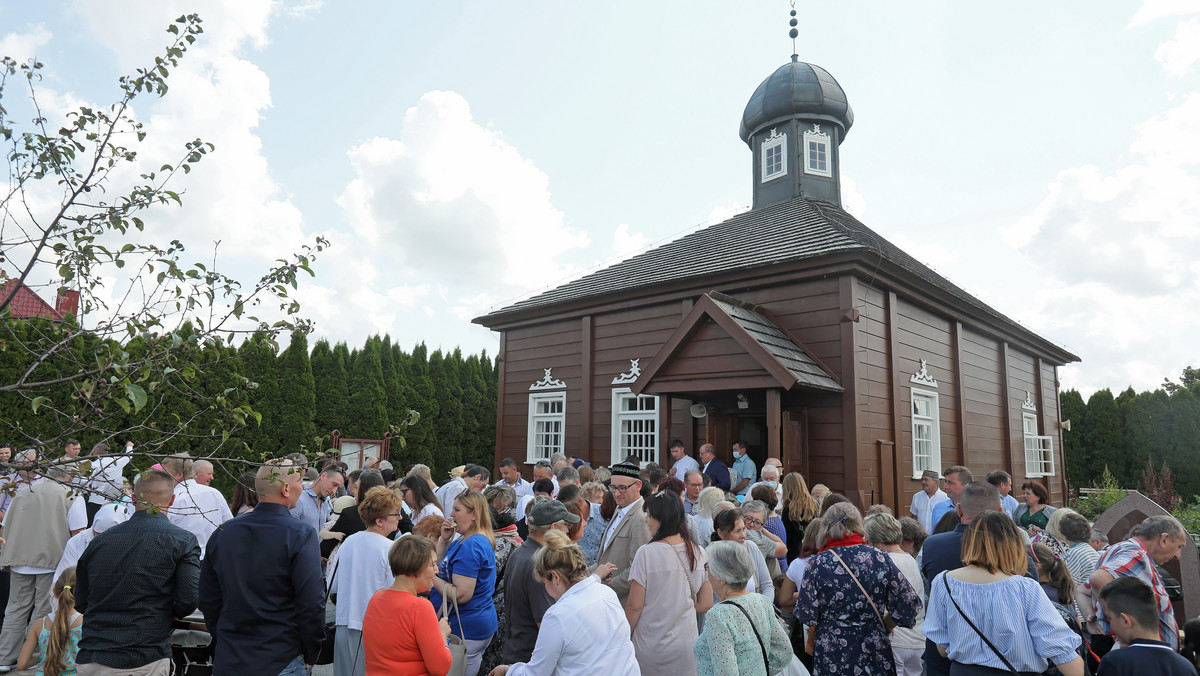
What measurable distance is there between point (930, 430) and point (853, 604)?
10.3 meters

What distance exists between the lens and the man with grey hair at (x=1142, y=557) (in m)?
4.25

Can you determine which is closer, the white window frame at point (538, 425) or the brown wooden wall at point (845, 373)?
the brown wooden wall at point (845, 373)

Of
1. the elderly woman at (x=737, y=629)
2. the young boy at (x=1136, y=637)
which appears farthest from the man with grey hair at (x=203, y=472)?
the young boy at (x=1136, y=637)

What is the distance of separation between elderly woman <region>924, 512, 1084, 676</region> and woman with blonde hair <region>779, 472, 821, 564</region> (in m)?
2.87

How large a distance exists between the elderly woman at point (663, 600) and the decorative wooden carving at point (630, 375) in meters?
9.59

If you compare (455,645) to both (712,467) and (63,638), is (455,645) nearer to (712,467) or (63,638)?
(63,638)

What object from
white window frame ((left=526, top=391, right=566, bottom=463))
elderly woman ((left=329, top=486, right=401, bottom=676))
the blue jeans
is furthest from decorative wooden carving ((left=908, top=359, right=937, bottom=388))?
the blue jeans

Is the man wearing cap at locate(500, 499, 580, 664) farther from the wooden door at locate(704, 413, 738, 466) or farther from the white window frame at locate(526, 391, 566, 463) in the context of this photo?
the white window frame at locate(526, 391, 566, 463)

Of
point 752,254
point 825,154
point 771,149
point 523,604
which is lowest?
point 523,604

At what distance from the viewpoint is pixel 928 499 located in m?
9.19

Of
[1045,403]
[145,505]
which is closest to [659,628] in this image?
[145,505]

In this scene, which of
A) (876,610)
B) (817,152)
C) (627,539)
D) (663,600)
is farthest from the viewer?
(817,152)

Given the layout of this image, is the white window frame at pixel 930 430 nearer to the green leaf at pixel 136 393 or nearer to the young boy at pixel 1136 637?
the young boy at pixel 1136 637

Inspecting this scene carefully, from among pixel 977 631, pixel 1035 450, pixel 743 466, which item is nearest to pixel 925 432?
pixel 743 466
